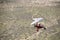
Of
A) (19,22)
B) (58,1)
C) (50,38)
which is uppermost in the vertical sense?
(58,1)

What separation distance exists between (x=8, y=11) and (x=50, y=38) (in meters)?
0.47

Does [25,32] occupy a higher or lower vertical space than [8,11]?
lower

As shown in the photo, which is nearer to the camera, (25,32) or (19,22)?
(25,32)

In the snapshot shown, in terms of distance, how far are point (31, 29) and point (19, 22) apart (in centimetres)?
13

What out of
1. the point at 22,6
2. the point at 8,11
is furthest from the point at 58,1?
the point at 8,11

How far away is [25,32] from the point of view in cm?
104

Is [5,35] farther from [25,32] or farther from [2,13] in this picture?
[2,13]

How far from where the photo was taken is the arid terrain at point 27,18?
3.31ft

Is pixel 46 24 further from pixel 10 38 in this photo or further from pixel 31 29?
pixel 10 38

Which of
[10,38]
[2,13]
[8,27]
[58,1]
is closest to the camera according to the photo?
[10,38]

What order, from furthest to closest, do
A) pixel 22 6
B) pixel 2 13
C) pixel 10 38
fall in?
pixel 22 6, pixel 2 13, pixel 10 38

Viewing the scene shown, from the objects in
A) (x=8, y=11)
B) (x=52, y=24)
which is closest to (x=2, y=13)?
(x=8, y=11)

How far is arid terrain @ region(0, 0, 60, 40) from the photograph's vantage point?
101cm

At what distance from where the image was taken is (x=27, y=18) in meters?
1.20
